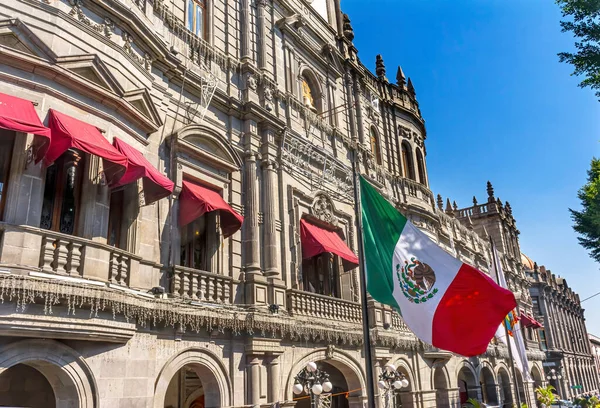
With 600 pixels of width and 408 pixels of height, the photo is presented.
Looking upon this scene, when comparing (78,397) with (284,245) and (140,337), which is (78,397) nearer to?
(140,337)

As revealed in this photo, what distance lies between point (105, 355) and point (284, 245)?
22.4ft

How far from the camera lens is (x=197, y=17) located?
607 inches

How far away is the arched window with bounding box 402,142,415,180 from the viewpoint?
85.0ft

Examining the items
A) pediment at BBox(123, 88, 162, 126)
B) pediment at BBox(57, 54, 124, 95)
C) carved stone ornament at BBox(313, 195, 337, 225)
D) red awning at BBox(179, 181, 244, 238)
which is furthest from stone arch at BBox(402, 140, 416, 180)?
pediment at BBox(57, 54, 124, 95)

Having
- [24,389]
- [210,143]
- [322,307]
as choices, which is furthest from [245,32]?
[24,389]

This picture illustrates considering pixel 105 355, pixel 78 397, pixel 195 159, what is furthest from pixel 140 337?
pixel 195 159

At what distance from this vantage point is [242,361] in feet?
41.2

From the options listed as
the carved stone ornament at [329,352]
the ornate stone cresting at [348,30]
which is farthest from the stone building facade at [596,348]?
the carved stone ornament at [329,352]

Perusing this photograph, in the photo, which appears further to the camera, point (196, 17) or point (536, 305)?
point (536, 305)

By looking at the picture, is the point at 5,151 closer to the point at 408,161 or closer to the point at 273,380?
the point at 273,380

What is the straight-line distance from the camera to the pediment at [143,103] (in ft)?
36.4

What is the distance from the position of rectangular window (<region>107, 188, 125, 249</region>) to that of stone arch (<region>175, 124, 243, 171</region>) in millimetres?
2351

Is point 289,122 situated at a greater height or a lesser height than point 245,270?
greater

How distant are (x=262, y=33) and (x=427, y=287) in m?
11.0
